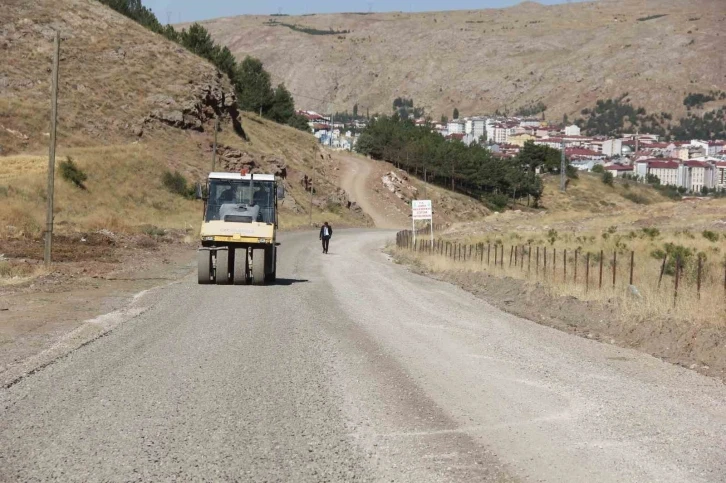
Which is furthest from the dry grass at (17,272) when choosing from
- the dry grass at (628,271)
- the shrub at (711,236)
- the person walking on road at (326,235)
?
the shrub at (711,236)

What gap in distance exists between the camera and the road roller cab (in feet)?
76.7

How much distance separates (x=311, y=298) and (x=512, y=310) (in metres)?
4.81

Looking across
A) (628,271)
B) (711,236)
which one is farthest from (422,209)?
(628,271)

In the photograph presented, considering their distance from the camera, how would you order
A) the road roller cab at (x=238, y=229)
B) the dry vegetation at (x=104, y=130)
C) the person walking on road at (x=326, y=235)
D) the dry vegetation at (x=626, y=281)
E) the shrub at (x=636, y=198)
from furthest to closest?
the shrub at (x=636, y=198), the dry vegetation at (x=104, y=130), the person walking on road at (x=326, y=235), the road roller cab at (x=238, y=229), the dry vegetation at (x=626, y=281)

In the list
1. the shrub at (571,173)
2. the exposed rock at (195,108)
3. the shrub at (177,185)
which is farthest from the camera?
the shrub at (571,173)

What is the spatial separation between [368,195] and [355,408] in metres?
101

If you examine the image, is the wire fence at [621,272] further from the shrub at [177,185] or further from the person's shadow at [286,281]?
the shrub at [177,185]

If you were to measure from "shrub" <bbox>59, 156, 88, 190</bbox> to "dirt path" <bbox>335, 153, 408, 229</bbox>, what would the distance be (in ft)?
155

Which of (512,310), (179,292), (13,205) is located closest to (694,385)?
→ (512,310)

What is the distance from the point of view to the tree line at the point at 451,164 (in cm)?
13150

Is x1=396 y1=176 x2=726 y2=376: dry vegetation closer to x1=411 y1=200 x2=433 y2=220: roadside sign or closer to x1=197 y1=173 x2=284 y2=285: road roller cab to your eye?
x1=411 y1=200 x2=433 y2=220: roadside sign

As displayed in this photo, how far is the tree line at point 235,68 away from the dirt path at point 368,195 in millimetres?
18048

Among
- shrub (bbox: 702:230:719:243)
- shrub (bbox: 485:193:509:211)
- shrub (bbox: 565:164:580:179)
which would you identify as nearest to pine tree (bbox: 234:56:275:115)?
shrub (bbox: 485:193:509:211)

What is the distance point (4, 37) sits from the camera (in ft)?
267
